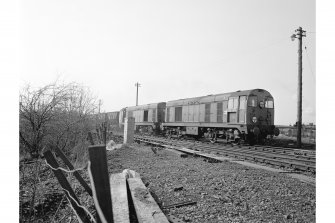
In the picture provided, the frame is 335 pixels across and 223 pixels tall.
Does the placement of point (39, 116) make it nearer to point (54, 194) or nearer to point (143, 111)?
point (54, 194)

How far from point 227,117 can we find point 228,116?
0.30ft

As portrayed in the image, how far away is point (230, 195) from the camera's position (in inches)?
187

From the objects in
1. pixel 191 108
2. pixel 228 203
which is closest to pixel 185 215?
pixel 228 203

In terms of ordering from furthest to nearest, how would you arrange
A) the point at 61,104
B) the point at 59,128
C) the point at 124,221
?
the point at 59,128
the point at 61,104
the point at 124,221

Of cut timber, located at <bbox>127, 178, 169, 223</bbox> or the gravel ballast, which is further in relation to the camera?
the gravel ballast

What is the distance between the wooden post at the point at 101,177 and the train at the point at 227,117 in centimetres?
1304

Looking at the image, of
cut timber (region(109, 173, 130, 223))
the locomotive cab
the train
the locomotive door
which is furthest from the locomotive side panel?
cut timber (region(109, 173, 130, 223))

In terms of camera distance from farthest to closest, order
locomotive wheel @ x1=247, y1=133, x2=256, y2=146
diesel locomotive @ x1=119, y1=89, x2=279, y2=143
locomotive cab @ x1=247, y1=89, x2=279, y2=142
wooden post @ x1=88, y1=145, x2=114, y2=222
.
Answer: locomotive wheel @ x1=247, y1=133, x2=256, y2=146 → diesel locomotive @ x1=119, y1=89, x2=279, y2=143 → locomotive cab @ x1=247, y1=89, x2=279, y2=142 → wooden post @ x1=88, y1=145, x2=114, y2=222

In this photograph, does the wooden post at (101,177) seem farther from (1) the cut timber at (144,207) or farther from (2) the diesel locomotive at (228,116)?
(2) the diesel locomotive at (228,116)

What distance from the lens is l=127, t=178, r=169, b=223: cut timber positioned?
3.30 m

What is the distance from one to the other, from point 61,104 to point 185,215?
554 cm

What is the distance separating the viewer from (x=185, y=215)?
3.86 metres

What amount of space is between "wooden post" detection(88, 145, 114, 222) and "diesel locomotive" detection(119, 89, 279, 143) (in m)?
13.1

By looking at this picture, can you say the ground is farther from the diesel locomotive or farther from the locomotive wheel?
the locomotive wheel
